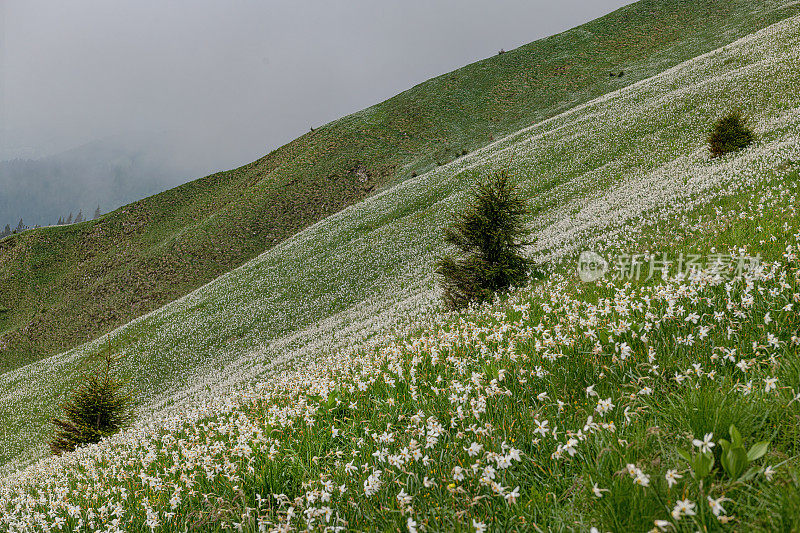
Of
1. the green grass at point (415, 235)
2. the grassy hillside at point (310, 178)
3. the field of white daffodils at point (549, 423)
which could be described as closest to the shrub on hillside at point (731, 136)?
the green grass at point (415, 235)

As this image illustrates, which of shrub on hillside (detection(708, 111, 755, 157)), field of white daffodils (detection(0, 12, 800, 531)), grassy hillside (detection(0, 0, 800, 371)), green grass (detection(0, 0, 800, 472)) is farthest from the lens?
grassy hillside (detection(0, 0, 800, 371))

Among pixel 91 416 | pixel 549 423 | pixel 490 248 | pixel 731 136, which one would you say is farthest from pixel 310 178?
pixel 549 423

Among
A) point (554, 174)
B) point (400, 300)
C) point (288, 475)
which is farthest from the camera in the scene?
point (554, 174)

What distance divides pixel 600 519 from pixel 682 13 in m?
103

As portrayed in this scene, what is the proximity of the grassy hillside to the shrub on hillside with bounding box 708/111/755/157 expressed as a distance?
4233 cm

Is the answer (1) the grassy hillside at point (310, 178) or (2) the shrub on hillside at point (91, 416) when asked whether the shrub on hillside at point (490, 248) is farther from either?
(1) the grassy hillside at point (310, 178)

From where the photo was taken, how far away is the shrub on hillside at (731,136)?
1883 centimetres

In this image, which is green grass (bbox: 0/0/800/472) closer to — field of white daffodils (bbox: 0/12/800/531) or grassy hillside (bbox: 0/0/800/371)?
field of white daffodils (bbox: 0/12/800/531)

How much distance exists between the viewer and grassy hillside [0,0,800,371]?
5812 cm

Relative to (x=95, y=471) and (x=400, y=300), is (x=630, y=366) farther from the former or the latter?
(x=400, y=300)

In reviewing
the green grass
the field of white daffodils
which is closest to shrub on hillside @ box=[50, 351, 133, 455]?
the field of white daffodils

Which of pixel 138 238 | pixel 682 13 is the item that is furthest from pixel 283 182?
pixel 682 13

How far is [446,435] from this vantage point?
390cm

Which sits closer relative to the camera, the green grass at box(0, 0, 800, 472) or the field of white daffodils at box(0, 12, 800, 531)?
the field of white daffodils at box(0, 12, 800, 531)
